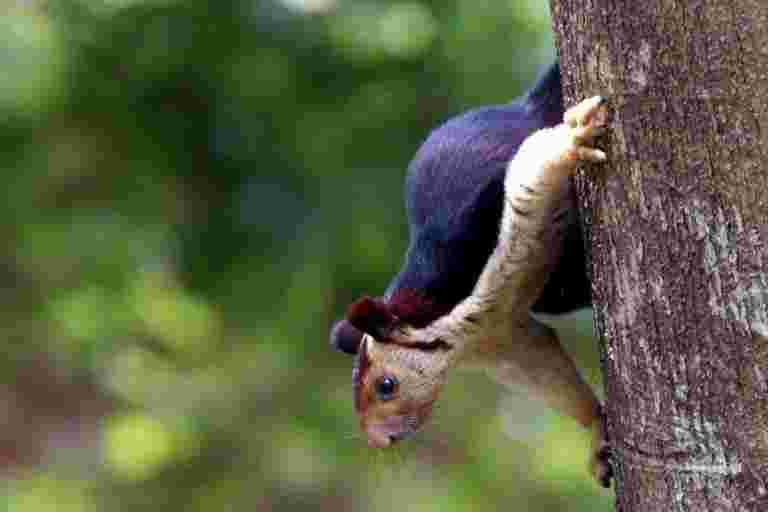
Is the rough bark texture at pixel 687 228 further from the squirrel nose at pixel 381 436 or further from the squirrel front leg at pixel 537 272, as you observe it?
the squirrel nose at pixel 381 436

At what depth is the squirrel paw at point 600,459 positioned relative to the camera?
2.21 metres

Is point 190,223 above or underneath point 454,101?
underneath

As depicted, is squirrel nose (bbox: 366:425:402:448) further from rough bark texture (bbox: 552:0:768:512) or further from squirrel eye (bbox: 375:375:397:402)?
rough bark texture (bbox: 552:0:768:512)

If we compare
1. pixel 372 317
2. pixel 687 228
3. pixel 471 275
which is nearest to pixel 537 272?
pixel 471 275

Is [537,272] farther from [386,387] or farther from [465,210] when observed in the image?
[386,387]

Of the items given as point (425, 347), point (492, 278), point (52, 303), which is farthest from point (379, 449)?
point (52, 303)

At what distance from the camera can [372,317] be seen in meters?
1.98

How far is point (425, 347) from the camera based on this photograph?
2.06m

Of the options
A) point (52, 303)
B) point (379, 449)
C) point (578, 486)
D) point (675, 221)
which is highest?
point (675, 221)

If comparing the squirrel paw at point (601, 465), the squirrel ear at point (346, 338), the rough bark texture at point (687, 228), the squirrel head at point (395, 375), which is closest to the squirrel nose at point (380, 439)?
the squirrel head at point (395, 375)

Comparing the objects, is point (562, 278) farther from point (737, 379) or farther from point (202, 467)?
point (202, 467)

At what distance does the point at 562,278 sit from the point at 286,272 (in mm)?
1486

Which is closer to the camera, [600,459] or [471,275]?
[471,275]

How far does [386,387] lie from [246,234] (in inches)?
57.7
